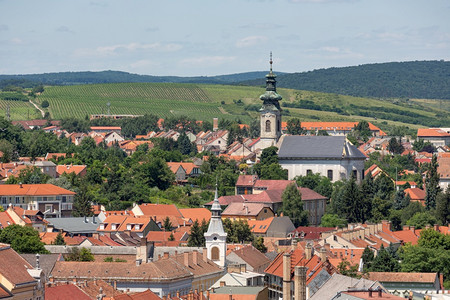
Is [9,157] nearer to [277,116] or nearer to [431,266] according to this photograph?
[277,116]

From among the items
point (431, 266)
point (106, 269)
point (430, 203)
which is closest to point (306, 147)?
point (430, 203)

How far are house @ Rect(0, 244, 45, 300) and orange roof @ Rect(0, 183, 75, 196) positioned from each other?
70984 mm

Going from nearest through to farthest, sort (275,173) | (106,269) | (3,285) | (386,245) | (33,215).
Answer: (3,285) < (106,269) < (386,245) < (33,215) < (275,173)

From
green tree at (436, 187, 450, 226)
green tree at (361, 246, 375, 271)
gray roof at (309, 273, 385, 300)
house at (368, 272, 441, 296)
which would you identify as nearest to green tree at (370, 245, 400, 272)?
green tree at (361, 246, 375, 271)

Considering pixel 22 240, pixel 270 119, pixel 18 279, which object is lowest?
pixel 22 240

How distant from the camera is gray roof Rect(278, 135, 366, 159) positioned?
504ft

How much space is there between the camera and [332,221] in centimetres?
13075

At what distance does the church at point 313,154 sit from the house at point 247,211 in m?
21.9

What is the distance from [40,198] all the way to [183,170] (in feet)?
118

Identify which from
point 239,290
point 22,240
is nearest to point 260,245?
point 22,240

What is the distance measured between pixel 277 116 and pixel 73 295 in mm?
100575

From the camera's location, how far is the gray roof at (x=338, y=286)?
6056 cm

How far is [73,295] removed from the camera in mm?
62125

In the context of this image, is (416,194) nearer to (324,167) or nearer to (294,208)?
(324,167)
